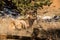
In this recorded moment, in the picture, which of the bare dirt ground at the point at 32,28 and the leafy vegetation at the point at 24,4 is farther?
the leafy vegetation at the point at 24,4

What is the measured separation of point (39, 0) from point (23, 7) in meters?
0.83

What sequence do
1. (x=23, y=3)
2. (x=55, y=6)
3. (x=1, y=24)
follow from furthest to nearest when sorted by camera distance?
1. (x=55, y=6)
2. (x=23, y=3)
3. (x=1, y=24)

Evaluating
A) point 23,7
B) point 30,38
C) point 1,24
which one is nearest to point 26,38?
point 30,38

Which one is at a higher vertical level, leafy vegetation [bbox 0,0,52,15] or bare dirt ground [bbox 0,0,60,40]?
leafy vegetation [bbox 0,0,52,15]

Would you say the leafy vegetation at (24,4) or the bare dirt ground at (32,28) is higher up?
the leafy vegetation at (24,4)

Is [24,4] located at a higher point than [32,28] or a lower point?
higher

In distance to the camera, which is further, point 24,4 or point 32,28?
point 24,4

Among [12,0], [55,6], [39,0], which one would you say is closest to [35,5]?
[39,0]

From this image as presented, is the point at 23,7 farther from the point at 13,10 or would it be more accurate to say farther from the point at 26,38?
the point at 26,38

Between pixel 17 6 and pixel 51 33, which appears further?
pixel 17 6

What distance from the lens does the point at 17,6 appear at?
10375 millimetres

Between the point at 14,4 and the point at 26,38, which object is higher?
the point at 14,4

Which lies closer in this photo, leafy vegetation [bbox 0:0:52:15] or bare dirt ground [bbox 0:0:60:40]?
bare dirt ground [bbox 0:0:60:40]

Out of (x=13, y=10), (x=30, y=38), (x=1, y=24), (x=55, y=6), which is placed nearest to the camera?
(x=30, y=38)
